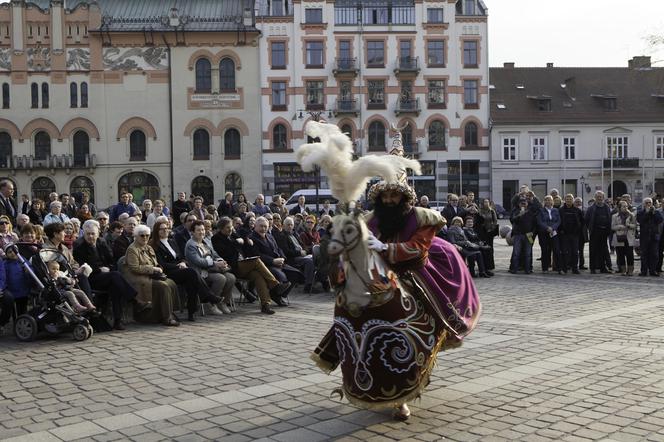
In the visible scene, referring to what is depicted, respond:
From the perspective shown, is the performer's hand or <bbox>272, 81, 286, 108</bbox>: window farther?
<bbox>272, 81, 286, 108</bbox>: window

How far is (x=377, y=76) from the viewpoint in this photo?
48375 mm

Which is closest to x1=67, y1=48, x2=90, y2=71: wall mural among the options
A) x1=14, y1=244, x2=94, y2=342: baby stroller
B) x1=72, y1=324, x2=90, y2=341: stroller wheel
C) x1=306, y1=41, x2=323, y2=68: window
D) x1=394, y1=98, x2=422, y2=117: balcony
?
x1=306, y1=41, x2=323, y2=68: window

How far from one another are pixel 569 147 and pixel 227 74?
991 inches

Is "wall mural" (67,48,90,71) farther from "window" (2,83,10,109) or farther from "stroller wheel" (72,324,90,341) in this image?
"stroller wheel" (72,324,90,341)

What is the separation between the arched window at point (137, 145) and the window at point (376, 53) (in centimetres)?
1625

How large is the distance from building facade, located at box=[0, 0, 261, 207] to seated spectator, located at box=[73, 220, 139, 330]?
3625 centimetres

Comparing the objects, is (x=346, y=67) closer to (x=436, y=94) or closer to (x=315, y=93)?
(x=315, y=93)

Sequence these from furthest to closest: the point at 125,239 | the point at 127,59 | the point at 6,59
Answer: the point at 127,59
the point at 6,59
the point at 125,239

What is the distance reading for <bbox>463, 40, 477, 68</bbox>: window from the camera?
160 feet

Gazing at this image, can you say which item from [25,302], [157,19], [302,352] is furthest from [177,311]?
[157,19]

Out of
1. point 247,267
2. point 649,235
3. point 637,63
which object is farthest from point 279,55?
point 247,267

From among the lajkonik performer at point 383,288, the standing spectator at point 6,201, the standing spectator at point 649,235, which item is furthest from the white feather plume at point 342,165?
the standing spectator at point 649,235

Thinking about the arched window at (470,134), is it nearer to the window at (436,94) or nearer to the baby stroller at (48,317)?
the window at (436,94)

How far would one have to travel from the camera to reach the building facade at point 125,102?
150ft
